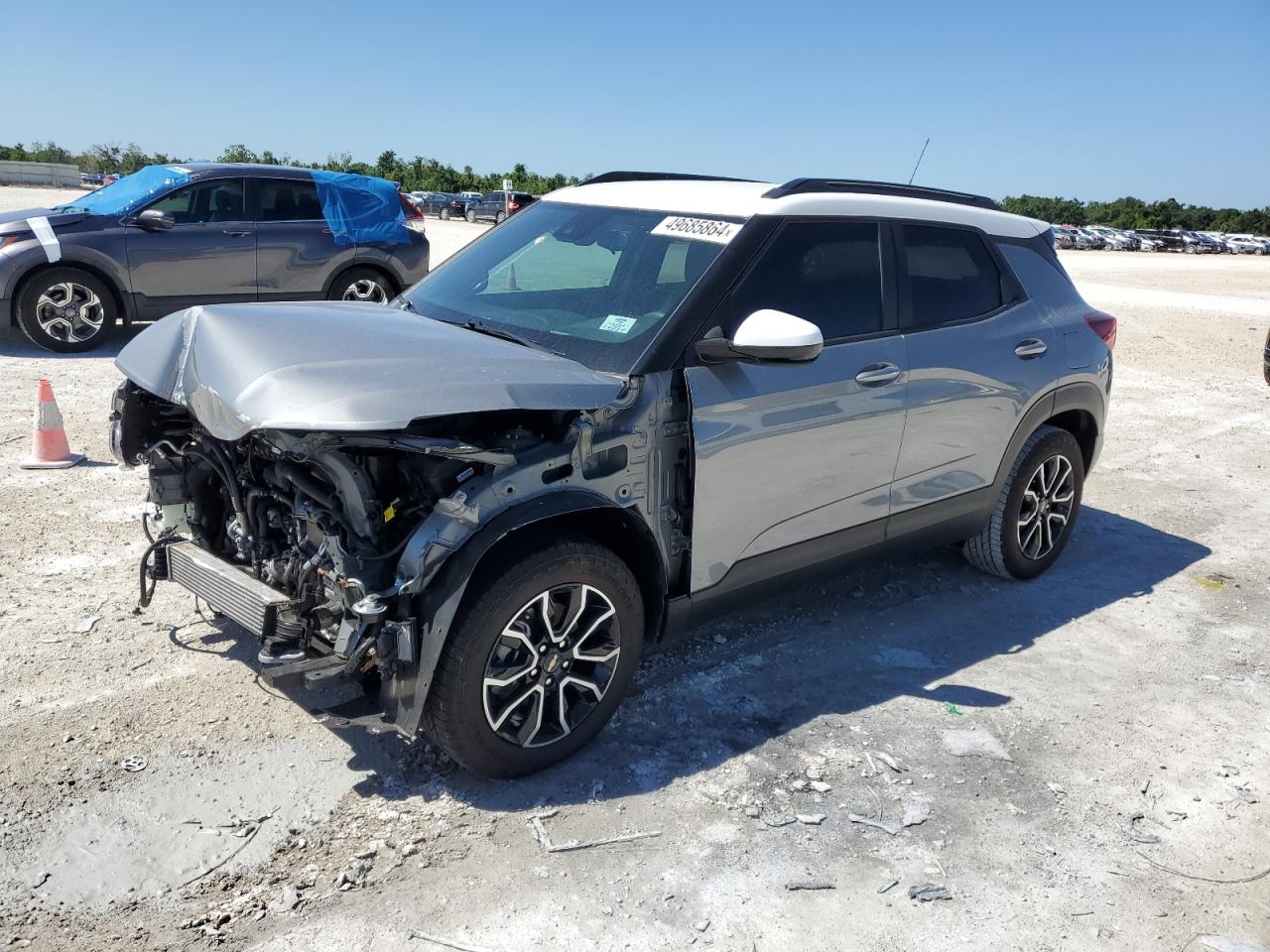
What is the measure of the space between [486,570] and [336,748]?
0.99m

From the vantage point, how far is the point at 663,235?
4125 millimetres

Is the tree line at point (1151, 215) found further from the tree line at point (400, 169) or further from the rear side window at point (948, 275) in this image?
the rear side window at point (948, 275)

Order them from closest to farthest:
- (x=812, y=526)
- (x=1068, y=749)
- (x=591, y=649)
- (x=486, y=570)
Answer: (x=486, y=570)
(x=591, y=649)
(x=1068, y=749)
(x=812, y=526)

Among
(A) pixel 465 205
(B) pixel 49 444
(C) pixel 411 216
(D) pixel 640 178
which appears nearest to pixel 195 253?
(C) pixel 411 216

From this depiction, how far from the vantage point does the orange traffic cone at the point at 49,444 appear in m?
6.30

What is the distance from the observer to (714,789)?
3.53 m

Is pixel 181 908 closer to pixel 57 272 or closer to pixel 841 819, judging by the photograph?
pixel 841 819

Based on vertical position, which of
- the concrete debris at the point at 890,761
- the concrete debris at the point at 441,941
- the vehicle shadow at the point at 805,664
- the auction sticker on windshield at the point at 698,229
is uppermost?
the auction sticker on windshield at the point at 698,229

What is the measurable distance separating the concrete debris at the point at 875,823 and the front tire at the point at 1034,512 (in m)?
2.21

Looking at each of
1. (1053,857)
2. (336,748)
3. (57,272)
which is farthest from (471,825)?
(57,272)

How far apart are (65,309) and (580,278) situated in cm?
761

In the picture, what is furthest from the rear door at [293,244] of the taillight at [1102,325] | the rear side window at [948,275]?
the taillight at [1102,325]

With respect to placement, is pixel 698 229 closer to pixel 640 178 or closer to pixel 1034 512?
pixel 640 178

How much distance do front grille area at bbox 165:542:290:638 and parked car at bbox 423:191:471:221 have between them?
47005mm
